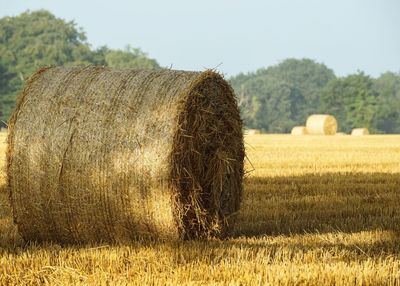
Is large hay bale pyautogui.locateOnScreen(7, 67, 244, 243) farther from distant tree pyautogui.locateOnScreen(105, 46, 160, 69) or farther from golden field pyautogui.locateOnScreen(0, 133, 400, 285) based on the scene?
distant tree pyautogui.locateOnScreen(105, 46, 160, 69)

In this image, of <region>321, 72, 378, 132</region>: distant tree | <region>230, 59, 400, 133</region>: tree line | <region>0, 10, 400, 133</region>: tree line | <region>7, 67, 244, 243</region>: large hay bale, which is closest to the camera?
<region>7, 67, 244, 243</region>: large hay bale

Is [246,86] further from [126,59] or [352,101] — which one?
[352,101]

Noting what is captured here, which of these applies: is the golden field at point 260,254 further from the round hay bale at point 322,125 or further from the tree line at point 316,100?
the tree line at point 316,100

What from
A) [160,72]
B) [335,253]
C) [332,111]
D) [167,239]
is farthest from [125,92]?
[332,111]

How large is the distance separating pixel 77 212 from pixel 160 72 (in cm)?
156

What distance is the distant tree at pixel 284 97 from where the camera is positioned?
98188mm

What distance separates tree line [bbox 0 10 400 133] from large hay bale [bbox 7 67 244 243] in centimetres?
5531

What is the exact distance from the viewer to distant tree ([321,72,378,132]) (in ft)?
268

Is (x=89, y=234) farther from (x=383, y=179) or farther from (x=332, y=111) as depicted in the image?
(x=332, y=111)

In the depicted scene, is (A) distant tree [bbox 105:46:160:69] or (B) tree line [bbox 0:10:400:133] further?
(A) distant tree [bbox 105:46:160:69]

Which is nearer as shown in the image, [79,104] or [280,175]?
[79,104]

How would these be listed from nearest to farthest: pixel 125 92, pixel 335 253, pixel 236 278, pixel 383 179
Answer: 1. pixel 236 278
2. pixel 335 253
3. pixel 125 92
4. pixel 383 179

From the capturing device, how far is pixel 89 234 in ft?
24.0

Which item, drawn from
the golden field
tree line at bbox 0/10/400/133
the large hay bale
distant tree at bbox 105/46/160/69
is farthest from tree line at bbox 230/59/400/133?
the large hay bale
